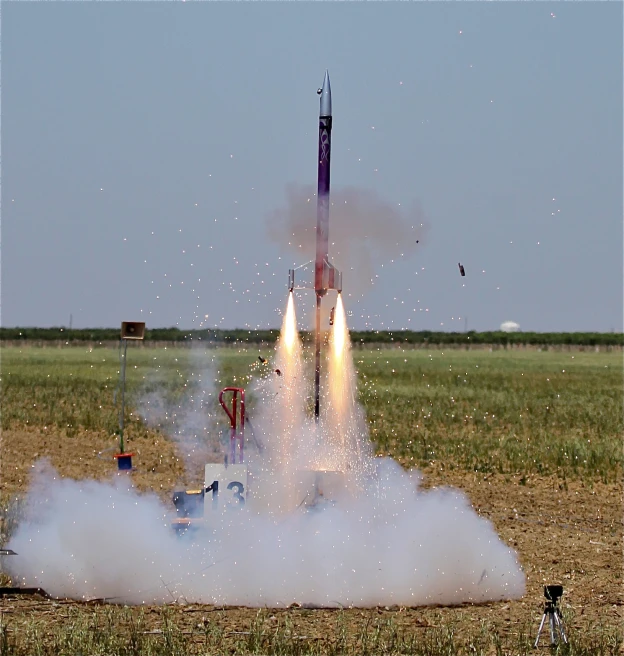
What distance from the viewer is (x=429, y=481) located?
23.0 meters

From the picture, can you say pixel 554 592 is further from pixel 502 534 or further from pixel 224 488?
pixel 502 534

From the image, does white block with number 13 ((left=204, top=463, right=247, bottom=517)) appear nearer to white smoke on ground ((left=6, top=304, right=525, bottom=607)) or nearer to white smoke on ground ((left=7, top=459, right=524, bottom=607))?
white smoke on ground ((left=6, top=304, right=525, bottom=607))

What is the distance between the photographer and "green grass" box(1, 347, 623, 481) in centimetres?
2653

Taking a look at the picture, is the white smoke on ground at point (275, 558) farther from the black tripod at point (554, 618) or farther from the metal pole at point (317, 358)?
the black tripod at point (554, 618)

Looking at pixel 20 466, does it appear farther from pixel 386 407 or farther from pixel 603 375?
pixel 603 375

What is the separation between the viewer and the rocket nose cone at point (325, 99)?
56.2ft

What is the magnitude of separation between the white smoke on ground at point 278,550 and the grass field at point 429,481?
2.02ft

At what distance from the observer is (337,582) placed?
537 inches

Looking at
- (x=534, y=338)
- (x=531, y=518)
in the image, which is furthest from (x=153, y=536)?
(x=534, y=338)

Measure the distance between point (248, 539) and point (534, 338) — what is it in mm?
98530

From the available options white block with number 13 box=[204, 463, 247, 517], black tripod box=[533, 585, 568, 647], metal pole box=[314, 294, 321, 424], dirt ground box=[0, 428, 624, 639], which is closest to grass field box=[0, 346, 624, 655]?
dirt ground box=[0, 428, 624, 639]

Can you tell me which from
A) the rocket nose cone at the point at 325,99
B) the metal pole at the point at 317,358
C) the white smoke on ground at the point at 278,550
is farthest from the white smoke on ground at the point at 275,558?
the rocket nose cone at the point at 325,99

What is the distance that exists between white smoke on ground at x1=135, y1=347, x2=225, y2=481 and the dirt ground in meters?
0.65

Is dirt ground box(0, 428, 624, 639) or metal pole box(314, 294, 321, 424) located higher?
metal pole box(314, 294, 321, 424)
